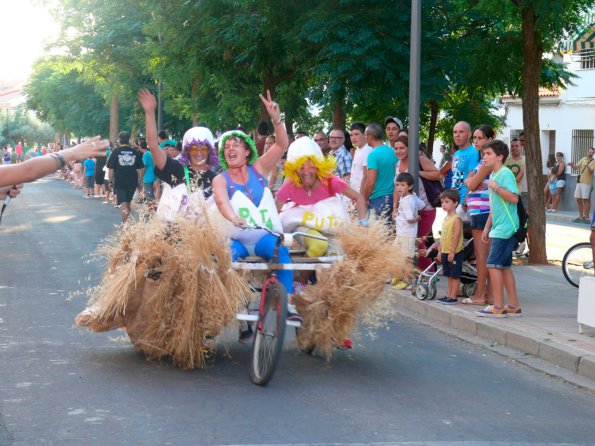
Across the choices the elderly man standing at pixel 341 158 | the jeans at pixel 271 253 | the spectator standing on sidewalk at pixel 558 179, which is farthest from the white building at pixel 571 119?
the jeans at pixel 271 253

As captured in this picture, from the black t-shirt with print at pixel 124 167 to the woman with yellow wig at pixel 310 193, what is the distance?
46.2 feet

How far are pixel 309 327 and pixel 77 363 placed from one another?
175cm

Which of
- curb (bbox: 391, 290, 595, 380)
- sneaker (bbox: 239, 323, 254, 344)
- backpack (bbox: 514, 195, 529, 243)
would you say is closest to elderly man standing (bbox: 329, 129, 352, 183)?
curb (bbox: 391, 290, 595, 380)

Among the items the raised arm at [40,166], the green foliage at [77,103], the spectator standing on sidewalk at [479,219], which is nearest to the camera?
the raised arm at [40,166]

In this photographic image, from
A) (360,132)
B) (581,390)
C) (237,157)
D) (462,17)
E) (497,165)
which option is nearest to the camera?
(581,390)

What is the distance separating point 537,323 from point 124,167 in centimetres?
→ 1404

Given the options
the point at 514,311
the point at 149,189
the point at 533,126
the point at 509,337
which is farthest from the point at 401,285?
the point at 149,189

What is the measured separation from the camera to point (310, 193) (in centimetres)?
865

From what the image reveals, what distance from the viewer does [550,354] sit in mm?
8641

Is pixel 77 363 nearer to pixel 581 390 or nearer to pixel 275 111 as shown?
pixel 275 111

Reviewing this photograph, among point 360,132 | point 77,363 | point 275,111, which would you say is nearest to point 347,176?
point 360,132

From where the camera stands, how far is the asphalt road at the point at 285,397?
6078 mm

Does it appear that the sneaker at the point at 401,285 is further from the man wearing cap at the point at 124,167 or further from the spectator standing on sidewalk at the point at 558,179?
the spectator standing on sidewalk at the point at 558,179

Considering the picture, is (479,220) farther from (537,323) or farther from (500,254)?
(537,323)
